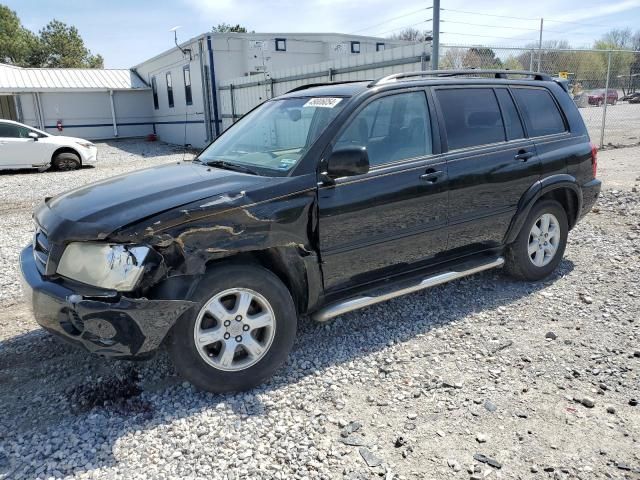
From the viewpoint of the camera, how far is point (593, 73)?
16.0 m

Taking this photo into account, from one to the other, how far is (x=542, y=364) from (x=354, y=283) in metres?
1.43

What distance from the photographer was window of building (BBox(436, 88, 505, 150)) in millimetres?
4262

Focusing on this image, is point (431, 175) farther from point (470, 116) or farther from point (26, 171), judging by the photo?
point (26, 171)

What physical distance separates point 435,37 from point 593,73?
9.90 meters

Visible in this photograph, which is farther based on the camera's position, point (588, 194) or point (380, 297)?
point (588, 194)

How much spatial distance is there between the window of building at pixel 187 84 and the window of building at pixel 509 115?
19105 mm

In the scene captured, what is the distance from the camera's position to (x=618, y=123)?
807 inches

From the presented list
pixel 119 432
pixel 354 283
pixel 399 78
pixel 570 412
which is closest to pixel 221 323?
pixel 119 432

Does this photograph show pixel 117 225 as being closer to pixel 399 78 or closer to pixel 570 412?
pixel 399 78

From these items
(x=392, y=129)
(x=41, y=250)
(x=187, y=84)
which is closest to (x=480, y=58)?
(x=392, y=129)

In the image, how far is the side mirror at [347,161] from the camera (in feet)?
11.2

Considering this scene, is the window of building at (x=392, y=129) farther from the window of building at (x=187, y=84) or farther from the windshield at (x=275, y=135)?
the window of building at (x=187, y=84)

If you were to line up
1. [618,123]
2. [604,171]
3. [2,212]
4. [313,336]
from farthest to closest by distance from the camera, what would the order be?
[618,123] < [604,171] < [2,212] < [313,336]

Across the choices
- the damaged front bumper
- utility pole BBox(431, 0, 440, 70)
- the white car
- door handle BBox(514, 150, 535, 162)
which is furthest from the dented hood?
the white car
